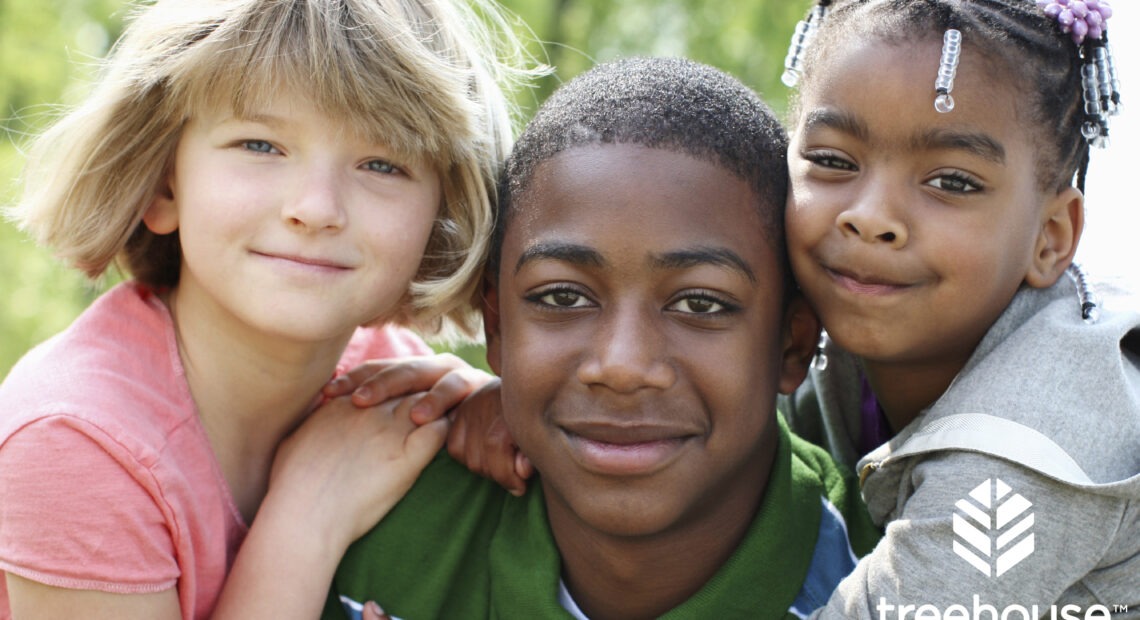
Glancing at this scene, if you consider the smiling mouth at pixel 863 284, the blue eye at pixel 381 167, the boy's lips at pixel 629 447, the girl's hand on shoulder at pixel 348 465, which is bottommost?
the girl's hand on shoulder at pixel 348 465

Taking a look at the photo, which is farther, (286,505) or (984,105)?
(286,505)

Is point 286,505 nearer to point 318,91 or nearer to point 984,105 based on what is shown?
point 318,91

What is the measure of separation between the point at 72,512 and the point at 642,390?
3.79ft

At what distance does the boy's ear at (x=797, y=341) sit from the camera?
2461 mm

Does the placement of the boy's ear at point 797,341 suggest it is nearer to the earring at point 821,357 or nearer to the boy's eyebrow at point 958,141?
the earring at point 821,357

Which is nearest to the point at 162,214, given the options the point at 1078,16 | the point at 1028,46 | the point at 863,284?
the point at 863,284

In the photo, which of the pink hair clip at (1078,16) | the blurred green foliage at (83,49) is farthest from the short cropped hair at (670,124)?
the blurred green foliage at (83,49)

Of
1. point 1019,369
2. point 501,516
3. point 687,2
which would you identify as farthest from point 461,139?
point 687,2

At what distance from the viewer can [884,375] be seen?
8.47ft

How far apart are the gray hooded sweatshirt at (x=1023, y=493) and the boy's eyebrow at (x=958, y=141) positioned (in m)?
0.37

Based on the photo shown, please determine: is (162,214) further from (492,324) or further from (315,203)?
(492,324)

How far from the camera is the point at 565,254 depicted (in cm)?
226

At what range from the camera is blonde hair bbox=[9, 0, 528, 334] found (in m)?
2.49

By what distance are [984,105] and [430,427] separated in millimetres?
1410
